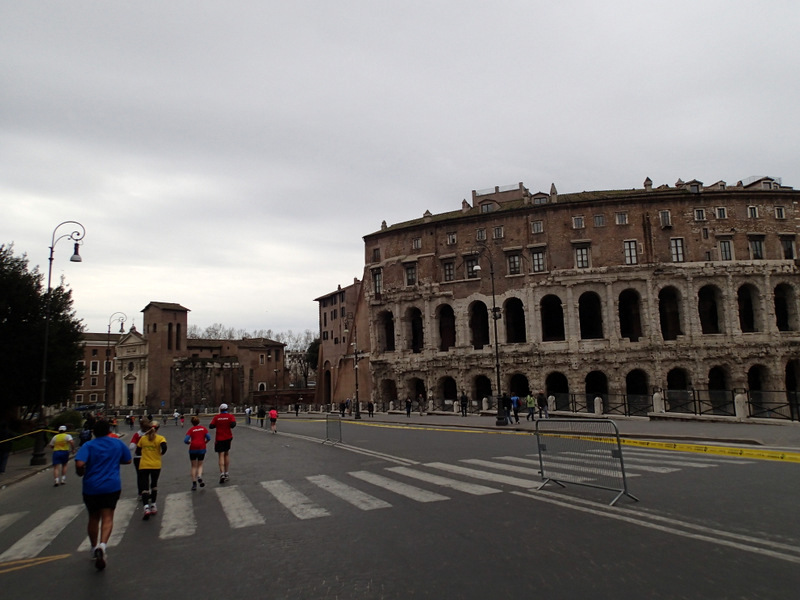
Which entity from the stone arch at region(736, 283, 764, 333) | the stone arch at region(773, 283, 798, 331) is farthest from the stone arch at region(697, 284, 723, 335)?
the stone arch at region(773, 283, 798, 331)

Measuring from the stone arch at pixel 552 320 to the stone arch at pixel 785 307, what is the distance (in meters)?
17.9

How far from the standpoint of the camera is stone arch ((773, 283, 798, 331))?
4569 centimetres

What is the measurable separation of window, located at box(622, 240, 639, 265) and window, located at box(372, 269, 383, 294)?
23615 millimetres

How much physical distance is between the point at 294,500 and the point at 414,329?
4805 centimetres

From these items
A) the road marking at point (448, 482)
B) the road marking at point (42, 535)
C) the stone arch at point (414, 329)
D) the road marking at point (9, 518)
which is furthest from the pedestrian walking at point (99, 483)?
the stone arch at point (414, 329)

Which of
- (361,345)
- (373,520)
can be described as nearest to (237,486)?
(373,520)

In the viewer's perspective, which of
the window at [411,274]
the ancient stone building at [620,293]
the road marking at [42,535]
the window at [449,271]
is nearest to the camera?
the road marking at [42,535]

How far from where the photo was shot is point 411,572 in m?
5.48

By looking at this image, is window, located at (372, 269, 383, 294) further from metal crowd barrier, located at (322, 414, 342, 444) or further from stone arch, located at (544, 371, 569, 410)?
metal crowd barrier, located at (322, 414, 342, 444)

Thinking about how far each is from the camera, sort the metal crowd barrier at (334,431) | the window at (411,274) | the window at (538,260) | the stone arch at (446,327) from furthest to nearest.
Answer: the window at (411,274) → the stone arch at (446,327) → the window at (538,260) → the metal crowd barrier at (334,431)

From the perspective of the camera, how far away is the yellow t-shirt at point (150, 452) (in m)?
9.32

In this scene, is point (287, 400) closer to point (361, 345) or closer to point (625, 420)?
point (361, 345)

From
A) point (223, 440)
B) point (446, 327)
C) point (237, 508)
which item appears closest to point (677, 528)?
point (237, 508)

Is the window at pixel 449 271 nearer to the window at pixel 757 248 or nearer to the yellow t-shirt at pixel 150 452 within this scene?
the window at pixel 757 248
